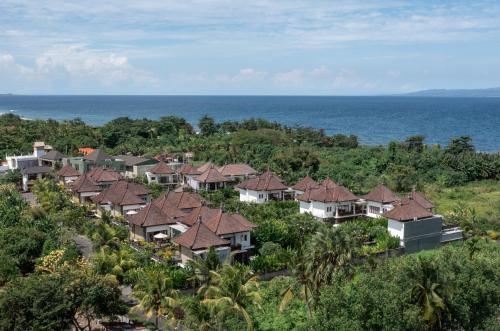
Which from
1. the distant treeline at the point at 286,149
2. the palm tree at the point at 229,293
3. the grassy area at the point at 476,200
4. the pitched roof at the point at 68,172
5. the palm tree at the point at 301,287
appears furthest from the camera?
the distant treeline at the point at 286,149

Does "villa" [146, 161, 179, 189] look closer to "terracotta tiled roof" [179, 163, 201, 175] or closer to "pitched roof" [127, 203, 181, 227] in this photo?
"terracotta tiled roof" [179, 163, 201, 175]

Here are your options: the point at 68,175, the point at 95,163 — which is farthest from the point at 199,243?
the point at 95,163

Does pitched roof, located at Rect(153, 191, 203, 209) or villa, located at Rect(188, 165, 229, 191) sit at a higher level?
pitched roof, located at Rect(153, 191, 203, 209)

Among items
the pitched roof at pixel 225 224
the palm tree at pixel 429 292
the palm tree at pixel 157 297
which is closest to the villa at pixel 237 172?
the pitched roof at pixel 225 224

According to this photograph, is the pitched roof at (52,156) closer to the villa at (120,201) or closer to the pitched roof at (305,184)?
the villa at (120,201)

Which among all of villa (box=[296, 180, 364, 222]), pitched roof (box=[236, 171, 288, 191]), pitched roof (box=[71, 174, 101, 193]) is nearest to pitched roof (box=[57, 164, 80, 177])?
pitched roof (box=[71, 174, 101, 193])

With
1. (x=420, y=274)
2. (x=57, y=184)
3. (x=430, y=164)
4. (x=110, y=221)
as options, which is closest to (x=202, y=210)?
(x=110, y=221)
